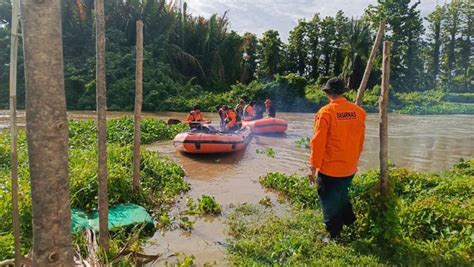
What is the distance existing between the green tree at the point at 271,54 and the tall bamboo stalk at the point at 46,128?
116 feet

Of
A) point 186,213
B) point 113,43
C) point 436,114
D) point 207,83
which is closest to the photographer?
point 186,213

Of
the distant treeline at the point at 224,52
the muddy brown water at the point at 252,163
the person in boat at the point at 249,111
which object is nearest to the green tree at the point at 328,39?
the distant treeline at the point at 224,52

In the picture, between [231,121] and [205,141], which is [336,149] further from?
[231,121]

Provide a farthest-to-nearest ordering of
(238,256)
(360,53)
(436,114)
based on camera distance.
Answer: (360,53)
(436,114)
(238,256)

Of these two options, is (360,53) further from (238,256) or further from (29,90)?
(29,90)

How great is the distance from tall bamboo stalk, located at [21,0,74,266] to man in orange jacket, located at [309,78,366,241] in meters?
2.87

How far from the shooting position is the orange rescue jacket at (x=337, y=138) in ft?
13.9

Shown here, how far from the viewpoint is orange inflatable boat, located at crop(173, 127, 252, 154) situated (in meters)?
10.2

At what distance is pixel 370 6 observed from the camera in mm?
38844

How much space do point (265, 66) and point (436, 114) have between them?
15.4 metres

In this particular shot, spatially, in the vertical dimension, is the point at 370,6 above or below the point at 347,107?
above

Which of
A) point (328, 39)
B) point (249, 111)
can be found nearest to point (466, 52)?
point (328, 39)

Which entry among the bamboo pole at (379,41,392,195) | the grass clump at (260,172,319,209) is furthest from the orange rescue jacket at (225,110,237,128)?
the bamboo pole at (379,41,392,195)

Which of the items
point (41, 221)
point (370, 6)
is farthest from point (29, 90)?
point (370, 6)
